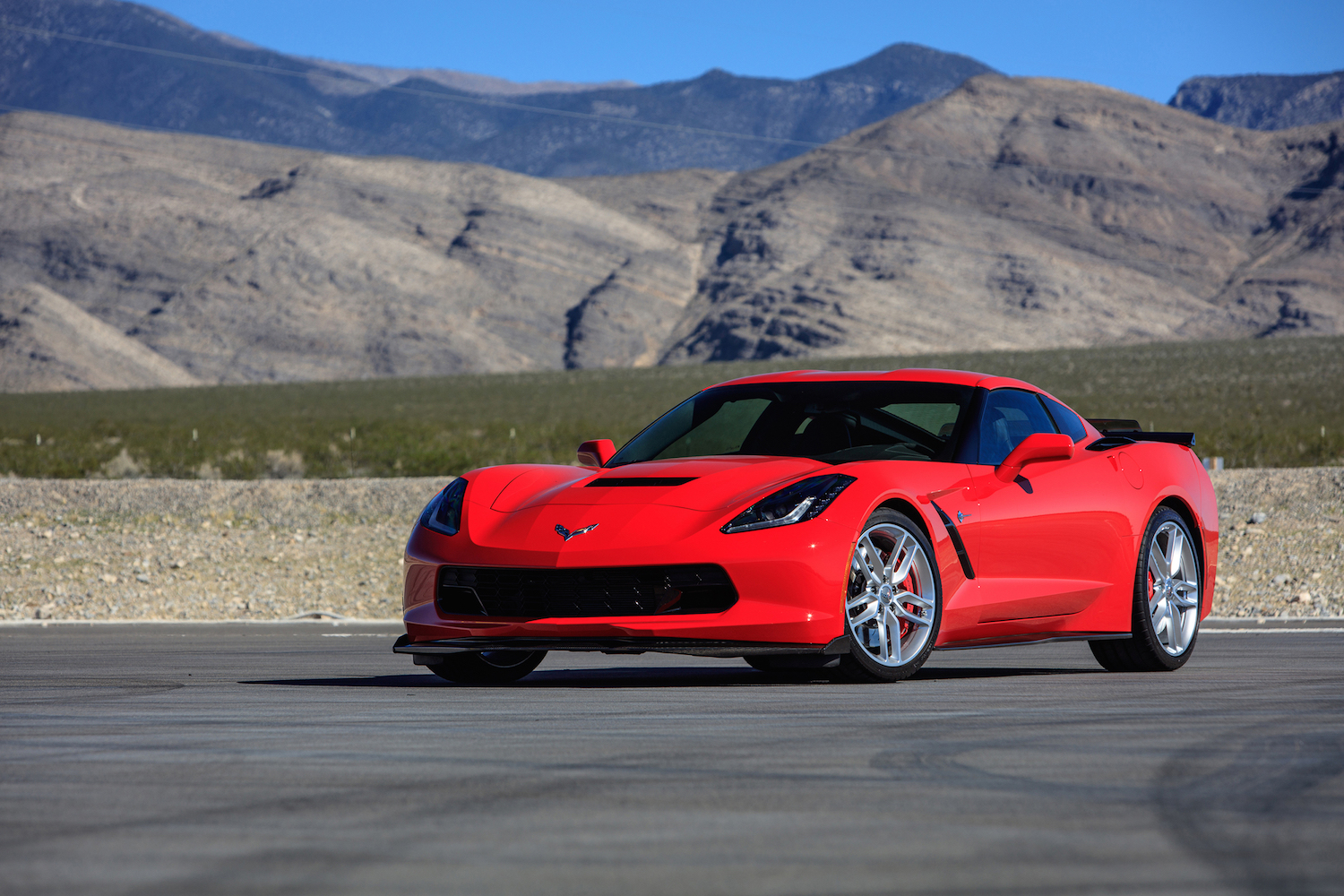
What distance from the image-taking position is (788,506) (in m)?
7.10

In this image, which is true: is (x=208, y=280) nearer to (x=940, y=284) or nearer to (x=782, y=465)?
(x=940, y=284)

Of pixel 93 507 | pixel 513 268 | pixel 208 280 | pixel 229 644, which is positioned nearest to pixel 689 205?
pixel 513 268

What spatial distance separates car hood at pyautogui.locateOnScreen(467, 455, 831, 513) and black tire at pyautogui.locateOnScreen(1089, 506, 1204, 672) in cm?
204

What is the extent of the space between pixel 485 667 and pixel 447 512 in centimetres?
83

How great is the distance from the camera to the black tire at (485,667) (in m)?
8.02

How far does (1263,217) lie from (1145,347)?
177ft

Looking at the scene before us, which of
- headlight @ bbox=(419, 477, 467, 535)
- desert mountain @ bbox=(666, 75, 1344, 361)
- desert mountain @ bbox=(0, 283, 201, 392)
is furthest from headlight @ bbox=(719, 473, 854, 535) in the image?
desert mountain @ bbox=(666, 75, 1344, 361)

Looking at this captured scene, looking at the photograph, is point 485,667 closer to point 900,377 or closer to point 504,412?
point 900,377

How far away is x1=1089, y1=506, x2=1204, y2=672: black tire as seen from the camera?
8.44 meters

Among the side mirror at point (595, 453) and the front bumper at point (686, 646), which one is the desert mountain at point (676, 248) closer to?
the side mirror at point (595, 453)

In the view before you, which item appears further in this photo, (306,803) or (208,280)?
(208,280)

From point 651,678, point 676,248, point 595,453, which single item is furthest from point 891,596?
point 676,248

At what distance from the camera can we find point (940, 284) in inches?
4906

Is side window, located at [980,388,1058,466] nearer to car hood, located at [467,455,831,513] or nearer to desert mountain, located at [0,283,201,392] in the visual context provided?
car hood, located at [467,455,831,513]
